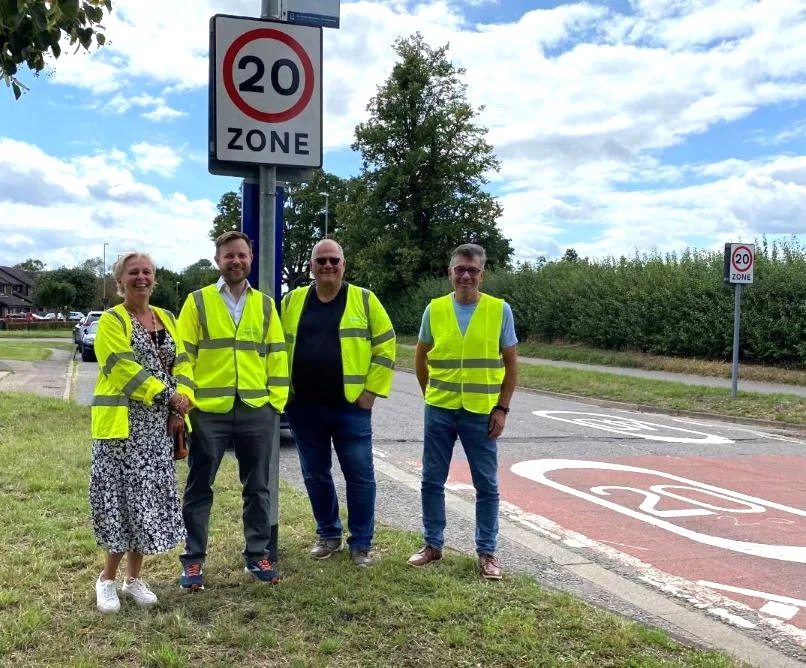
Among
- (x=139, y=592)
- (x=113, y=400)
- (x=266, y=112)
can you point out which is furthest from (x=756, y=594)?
(x=266, y=112)

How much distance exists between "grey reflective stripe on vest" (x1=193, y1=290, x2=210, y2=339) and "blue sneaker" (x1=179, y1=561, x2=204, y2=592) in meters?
1.24

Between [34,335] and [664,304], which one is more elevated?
[664,304]

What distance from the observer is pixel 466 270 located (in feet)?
16.0

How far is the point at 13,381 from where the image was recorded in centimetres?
1702

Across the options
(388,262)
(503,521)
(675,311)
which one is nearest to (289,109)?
(503,521)

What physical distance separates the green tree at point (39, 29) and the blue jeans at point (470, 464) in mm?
2807

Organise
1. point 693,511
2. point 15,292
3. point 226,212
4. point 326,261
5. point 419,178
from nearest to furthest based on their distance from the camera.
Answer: point 326,261
point 693,511
point 419,178
point 226,212
point 15,292

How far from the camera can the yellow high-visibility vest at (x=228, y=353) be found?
4.27 m

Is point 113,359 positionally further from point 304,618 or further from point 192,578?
point 304,618

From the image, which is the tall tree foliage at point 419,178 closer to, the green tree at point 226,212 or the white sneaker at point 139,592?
the green tree at point 226,212

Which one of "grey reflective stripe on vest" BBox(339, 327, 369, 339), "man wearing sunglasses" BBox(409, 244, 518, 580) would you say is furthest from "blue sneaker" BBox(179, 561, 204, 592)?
"grey reflective stripe on vest" BBox(339, 327, 369, 339)

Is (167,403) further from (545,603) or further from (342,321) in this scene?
(545,603)

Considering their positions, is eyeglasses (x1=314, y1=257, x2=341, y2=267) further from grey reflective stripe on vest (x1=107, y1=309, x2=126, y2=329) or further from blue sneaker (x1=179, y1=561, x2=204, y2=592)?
blue sneaker (x1=179, y1=561, x2=204, y2=592)

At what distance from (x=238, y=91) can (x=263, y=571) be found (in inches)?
108
